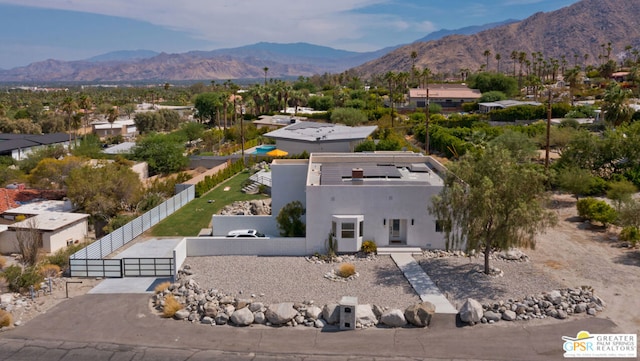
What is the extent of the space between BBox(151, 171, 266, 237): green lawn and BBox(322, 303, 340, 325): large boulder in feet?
49.8

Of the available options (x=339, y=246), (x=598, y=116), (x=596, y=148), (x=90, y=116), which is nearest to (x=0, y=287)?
(x=339, y=246)

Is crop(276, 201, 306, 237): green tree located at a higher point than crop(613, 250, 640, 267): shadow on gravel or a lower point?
higher

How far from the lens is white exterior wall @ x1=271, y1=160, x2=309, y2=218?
1297 inches

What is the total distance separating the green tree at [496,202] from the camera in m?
22.5

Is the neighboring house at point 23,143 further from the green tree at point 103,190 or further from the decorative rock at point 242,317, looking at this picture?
the decorative rock at point 242,317

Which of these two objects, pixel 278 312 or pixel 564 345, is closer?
pixel 564 345

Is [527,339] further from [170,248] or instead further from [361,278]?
[170,248]

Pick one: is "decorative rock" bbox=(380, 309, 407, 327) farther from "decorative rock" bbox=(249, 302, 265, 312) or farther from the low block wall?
the low block wall

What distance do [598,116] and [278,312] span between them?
66.2 m

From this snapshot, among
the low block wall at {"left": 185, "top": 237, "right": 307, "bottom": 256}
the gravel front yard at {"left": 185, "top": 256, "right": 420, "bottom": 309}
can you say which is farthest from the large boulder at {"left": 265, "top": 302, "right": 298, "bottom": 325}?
the low block wall at {"left": 185, "top": 237, "right": 307, "bottom": 256}

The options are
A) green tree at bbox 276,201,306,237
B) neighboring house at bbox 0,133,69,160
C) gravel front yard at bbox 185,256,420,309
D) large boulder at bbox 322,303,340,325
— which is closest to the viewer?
large boulder at bbox 322,303,340,325

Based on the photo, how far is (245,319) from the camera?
20.5 meters

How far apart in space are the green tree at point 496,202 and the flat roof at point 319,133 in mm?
33070

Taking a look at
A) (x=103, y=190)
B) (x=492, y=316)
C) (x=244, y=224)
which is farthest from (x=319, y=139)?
(x=492, y=316)
